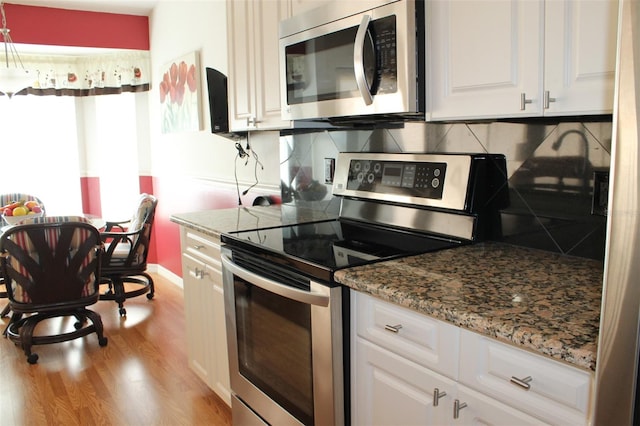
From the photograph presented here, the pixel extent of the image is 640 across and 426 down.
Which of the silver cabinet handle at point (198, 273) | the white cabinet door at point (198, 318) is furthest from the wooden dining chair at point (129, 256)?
the silver cabinet handle at point (198, 273)

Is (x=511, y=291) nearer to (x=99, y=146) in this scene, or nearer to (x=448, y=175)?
(x=448, y=175)

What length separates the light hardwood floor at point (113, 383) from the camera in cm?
261

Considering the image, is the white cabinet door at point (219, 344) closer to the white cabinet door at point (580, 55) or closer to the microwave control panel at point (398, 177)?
the microwave control panel at point (398, 177)

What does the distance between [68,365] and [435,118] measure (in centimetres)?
265

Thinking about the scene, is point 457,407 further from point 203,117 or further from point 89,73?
point 89,73

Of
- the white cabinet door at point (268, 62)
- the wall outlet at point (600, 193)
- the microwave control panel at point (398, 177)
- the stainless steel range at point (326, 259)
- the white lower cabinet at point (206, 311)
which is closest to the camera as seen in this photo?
the wall outlet at point (600, 193)

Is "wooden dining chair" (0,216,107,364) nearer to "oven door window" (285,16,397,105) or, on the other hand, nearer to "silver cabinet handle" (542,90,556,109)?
"oven door window" (285,16,397,105)

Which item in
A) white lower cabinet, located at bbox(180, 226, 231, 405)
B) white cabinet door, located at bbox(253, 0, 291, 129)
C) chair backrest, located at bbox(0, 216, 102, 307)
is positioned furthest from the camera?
chair backrest, located at bbox(0, 216, 102, 307)

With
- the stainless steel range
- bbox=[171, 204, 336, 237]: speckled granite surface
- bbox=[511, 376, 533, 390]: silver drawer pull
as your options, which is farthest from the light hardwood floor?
bbox=[511, 376, 533, 390]: silver drawer pull

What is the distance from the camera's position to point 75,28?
468cm

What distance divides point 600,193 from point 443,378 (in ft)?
2.27

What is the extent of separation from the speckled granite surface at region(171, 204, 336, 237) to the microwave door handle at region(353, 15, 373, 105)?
80 cm

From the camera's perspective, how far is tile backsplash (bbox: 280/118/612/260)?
1.56m

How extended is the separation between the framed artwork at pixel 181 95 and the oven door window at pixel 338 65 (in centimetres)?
215
